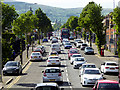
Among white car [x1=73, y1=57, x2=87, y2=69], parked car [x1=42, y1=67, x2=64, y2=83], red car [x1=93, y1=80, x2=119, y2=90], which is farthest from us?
white car [x1=73, y1=57, x2=87, y2=69]

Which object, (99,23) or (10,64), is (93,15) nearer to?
(99,23)

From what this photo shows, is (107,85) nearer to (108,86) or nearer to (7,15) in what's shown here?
(108,86)

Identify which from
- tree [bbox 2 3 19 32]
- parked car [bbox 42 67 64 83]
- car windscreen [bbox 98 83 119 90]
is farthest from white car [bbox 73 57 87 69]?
car windscreen [bbox 98 83 119 90]

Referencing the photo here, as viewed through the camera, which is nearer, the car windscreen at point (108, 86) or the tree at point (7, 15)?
the car windscreen at point (108, 86)

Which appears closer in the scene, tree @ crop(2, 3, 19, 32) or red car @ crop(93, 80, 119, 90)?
red car @ crop(93, 80, 119, 90)

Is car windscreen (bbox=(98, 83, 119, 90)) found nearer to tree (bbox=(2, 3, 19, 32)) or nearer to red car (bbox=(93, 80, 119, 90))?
red car (bbox=(93, 80, 119, 90))

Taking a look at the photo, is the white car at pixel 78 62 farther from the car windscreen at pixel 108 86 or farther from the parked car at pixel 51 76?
the car windscreen at pixel 108 86

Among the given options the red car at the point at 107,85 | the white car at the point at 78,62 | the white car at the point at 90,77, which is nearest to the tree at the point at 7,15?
the white car at the point at 90,77

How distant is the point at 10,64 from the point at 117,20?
14980mm

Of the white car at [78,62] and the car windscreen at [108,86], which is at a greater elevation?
the car windscreen at [108,86]

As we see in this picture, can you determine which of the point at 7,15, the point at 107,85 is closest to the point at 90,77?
the point at 107,85

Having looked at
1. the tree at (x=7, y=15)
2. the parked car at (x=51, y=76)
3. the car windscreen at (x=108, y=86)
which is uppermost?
the tree at (x=7, y=15)

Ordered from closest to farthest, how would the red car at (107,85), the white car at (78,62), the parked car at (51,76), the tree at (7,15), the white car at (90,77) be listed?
the red car at (107,85), the white car at (90,77), the parked car at (51,76), the tree at (7,15), the white car at (78,62)

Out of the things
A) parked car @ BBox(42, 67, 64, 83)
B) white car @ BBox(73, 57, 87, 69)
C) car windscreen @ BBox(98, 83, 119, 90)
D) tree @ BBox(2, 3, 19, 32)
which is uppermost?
tree @ BBox(2, 3, 19, 32)
